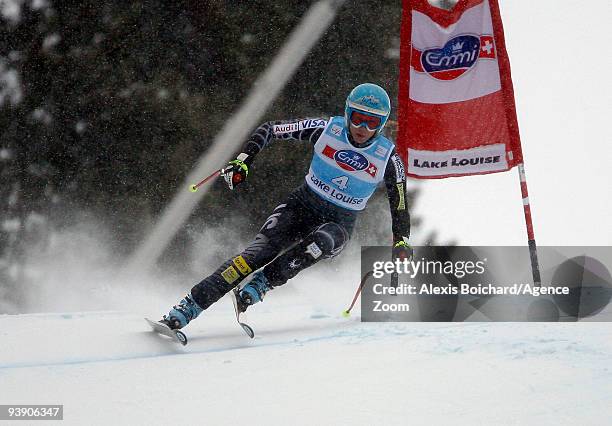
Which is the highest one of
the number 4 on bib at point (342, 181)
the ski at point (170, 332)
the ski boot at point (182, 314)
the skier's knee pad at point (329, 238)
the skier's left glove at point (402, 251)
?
the number 4 on bib at point (342, 181)

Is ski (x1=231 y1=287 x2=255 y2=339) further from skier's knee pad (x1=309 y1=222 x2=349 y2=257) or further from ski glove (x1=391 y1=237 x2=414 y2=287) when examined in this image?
ski glove (x1=391 y1=237 x2=414 y2=287)

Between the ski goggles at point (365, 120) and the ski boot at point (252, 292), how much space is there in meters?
1.13

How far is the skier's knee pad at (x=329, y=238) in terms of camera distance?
421 cm

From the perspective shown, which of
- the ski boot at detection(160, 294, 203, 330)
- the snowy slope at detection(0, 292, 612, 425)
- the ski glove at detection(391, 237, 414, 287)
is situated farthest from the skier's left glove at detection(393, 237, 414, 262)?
the ski boot at detection(160, 294, 203, 330)

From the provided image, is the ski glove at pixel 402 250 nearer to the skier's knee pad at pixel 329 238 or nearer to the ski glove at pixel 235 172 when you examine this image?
the skier's knee pad at pixel 329 238

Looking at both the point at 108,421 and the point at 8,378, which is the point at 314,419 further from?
the point at 8,378

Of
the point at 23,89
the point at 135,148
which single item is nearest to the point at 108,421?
the point at 135,148

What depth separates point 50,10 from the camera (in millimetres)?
8383

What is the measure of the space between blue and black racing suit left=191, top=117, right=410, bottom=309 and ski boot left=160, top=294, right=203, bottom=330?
0.15ft

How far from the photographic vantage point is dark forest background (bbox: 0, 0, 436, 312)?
823 cm

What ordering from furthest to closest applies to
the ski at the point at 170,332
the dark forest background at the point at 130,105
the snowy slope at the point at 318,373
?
1. the dark forest background at the point at 130,105
2. the ski at the point at 170,332
3. the snowy slope at the point at 318,373

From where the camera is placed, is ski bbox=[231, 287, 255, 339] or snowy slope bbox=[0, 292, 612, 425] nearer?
snowy slope bbox=[0, 292, 612, 425]

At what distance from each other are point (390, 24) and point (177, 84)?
286 centimetres

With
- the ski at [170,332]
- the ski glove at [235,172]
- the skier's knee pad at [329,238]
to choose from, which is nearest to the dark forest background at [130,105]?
the ski at [170,332]
